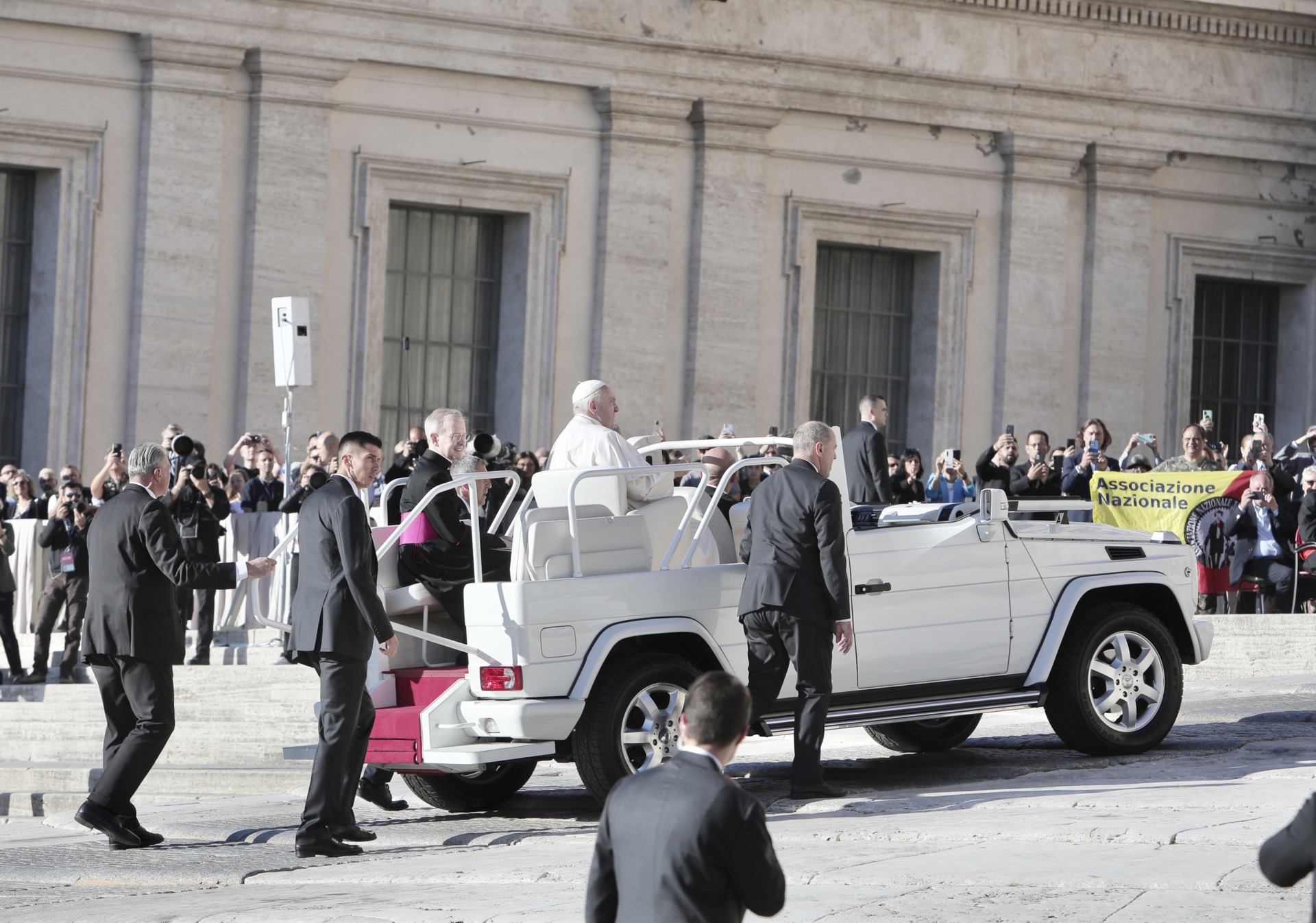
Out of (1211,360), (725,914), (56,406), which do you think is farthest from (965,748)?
(1211,360)

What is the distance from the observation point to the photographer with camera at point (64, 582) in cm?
1825

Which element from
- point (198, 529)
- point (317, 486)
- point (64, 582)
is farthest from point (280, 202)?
point (317, 486)

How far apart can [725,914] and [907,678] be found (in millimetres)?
6189

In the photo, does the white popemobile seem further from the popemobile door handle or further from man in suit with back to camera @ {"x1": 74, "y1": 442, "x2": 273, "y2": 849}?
man in suit with back to camera @ {"x1": 74, "y1": 442, "x2": 273, "y2": 849}

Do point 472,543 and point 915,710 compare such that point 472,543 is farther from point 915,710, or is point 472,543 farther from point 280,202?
point 280,202

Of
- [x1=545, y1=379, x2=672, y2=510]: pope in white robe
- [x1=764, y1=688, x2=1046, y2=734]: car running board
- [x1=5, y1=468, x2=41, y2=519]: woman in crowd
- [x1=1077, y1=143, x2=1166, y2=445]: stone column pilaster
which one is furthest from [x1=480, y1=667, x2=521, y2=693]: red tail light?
[x1=1077, y1=143, x2=1166, y2=445]: stone column pilaster

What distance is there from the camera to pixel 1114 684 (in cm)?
1148

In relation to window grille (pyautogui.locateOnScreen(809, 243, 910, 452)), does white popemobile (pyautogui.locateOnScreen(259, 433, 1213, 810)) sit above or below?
below

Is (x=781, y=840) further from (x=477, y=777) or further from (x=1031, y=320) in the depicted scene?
(x=1031, y=320)

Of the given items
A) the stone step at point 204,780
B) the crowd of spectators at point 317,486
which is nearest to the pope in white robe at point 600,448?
the stone step at point 204,780

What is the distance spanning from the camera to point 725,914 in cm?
483

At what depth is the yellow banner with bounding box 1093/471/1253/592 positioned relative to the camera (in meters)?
18.1

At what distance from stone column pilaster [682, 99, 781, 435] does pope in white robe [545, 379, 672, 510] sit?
14.3 meters

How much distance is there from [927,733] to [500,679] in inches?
137
